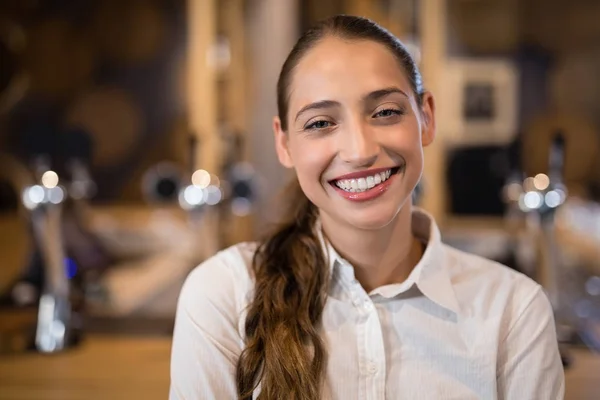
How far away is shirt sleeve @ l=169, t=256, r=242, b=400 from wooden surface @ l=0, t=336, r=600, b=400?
24 centimetres

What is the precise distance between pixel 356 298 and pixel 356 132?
8.2 inches

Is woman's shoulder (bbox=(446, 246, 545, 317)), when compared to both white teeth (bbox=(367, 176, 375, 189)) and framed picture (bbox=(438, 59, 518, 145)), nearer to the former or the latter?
white teeth (bbox=(367, 176, 375, 189))

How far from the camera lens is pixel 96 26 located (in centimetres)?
154

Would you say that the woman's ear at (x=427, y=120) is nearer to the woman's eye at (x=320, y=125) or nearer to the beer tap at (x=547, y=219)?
the woman's eye at (x=320, y=125)

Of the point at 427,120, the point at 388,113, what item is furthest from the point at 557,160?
the point at 388,113

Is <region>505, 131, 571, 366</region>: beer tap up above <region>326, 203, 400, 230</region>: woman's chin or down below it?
below

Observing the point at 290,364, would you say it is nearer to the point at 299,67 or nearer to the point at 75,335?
the point at 299,67

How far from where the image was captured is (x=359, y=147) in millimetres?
776

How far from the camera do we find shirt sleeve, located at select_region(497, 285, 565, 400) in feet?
2.70

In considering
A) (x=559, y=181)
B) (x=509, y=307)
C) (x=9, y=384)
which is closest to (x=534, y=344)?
(x=509, y=307)

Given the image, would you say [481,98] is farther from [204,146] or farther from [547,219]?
Answer: [204,146]

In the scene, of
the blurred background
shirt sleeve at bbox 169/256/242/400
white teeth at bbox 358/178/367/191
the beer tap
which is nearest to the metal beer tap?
the blurred background

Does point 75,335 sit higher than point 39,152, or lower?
lower

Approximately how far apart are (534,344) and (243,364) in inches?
13.8
